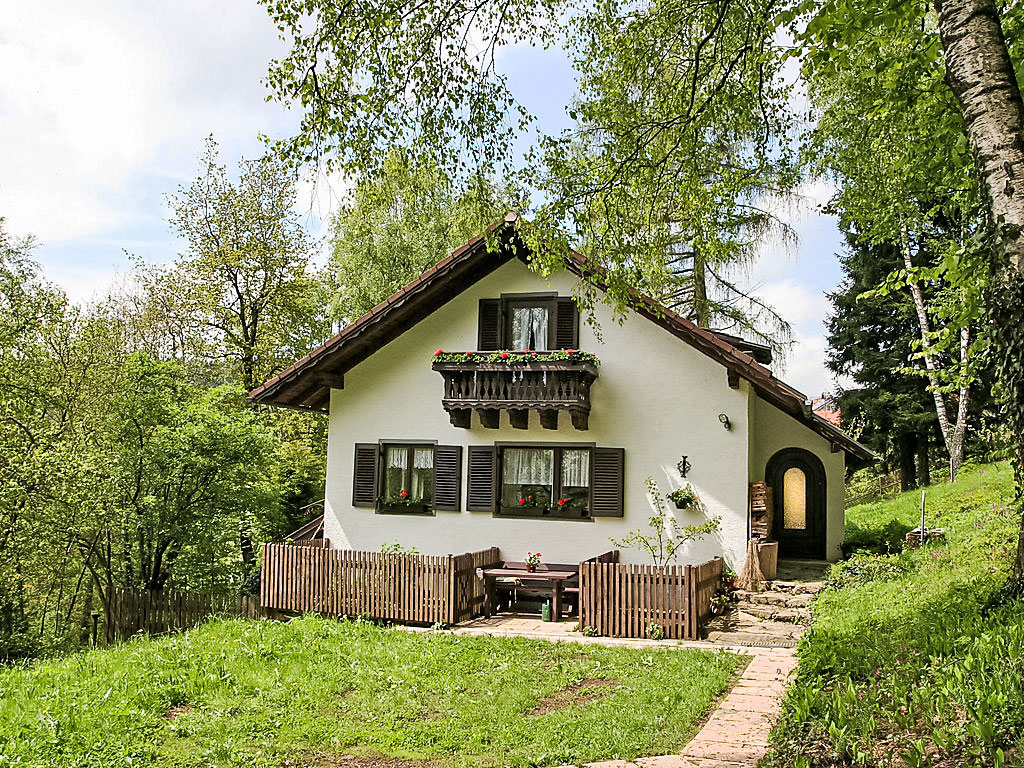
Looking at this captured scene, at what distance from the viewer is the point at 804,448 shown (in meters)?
16.4

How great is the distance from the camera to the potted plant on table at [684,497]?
14094mm

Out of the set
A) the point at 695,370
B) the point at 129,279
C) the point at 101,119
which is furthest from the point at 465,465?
the point at 129,279

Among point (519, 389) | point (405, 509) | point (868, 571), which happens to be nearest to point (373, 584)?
A: point (405, 509)

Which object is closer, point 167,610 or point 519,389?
point 167,610

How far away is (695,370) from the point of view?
47.4 feet

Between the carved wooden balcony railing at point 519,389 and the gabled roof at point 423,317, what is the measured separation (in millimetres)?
1467

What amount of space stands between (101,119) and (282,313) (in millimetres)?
13373

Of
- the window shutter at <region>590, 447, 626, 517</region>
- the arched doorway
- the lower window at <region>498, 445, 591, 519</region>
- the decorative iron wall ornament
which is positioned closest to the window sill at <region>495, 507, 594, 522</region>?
the lower window at <region>498, 445, 591, 519</region>

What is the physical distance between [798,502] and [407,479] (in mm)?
8088

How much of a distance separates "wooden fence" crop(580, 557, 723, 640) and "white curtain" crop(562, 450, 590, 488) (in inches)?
116

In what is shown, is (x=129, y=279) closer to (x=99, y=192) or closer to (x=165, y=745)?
(x=99, y=192)

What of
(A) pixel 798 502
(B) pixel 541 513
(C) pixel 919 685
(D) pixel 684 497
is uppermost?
(D) pixel 684 497

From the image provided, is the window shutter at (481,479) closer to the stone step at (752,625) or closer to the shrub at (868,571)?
the stone step at (752,625)

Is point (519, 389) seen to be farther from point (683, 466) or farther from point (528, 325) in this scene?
point (683, 466)
